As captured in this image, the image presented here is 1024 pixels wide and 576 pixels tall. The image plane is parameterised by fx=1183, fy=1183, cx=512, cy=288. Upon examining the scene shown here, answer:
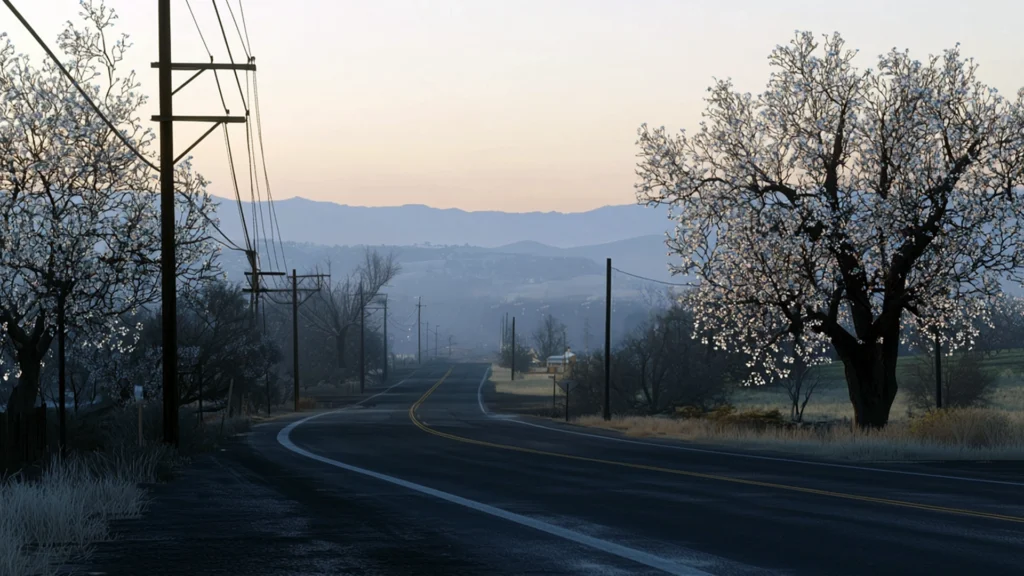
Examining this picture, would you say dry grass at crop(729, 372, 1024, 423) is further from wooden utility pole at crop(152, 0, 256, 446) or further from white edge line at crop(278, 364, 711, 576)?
white edge line at crop(278, 364, 711, 576)

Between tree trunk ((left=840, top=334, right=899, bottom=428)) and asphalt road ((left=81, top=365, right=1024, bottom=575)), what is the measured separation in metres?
9.96

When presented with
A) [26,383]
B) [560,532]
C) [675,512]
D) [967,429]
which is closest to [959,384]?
[967,429]

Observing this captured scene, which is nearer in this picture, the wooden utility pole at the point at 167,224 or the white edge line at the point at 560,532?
the white edge line at the point at 560,532

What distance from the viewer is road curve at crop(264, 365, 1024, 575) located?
32.6ft

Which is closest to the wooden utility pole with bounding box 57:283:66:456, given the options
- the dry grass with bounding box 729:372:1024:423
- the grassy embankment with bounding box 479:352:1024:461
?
the grassy embankment with bounding box 479:352:1024:461

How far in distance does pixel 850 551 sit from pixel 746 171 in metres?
22.9

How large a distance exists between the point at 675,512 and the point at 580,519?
135 centimetres

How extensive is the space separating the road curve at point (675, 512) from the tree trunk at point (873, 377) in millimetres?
8813

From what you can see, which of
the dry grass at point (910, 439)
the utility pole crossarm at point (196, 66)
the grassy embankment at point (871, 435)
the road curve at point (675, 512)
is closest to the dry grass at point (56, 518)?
the road curve at point (675, 512)

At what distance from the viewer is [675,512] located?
1375 cm

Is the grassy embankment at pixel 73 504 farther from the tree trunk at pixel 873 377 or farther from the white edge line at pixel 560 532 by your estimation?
the tree trunk at pixel 873 377

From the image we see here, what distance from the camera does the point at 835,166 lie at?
1273 inches

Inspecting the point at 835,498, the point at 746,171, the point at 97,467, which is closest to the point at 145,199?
the point at 97,467

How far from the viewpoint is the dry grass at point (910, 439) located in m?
24.0
